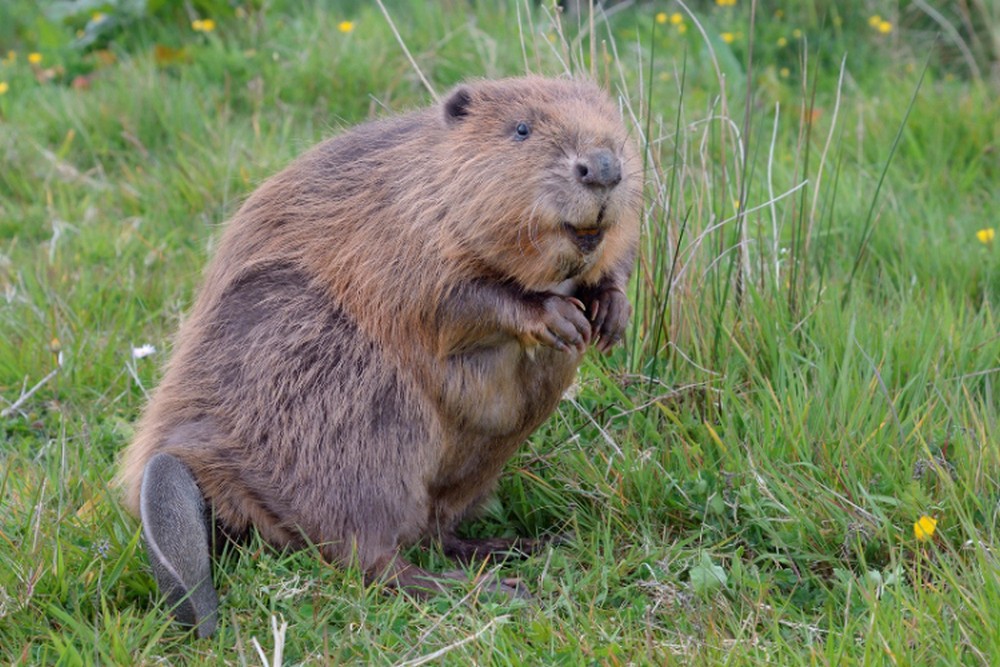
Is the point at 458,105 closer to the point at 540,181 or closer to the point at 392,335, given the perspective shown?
the point at 540,181

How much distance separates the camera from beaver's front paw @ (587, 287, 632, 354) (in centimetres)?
318

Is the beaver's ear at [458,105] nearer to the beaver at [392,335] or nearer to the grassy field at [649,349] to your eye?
the beaver at [392,335]

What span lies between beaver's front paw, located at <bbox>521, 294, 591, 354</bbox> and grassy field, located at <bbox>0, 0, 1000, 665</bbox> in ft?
1.61

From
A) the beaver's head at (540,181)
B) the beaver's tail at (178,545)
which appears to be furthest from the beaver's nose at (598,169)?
the beaver's tail at (178,545)

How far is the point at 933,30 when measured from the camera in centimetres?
598

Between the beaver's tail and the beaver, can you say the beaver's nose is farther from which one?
the beaver's tail

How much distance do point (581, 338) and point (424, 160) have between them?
54cm

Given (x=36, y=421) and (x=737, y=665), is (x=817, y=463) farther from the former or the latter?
(x=36, y=421)

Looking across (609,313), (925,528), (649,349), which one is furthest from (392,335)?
(925,528)

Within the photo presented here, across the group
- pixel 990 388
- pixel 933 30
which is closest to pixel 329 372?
pixel 990 388

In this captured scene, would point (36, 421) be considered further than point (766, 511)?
Yes

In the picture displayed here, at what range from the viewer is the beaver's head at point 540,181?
9.25 feet

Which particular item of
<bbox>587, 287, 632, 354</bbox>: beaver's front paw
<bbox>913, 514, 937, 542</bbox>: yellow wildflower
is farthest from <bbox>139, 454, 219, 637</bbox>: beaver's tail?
<bbox>913, 514, 937, 542</bbox>: yellow wildflower

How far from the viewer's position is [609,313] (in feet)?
10.4
